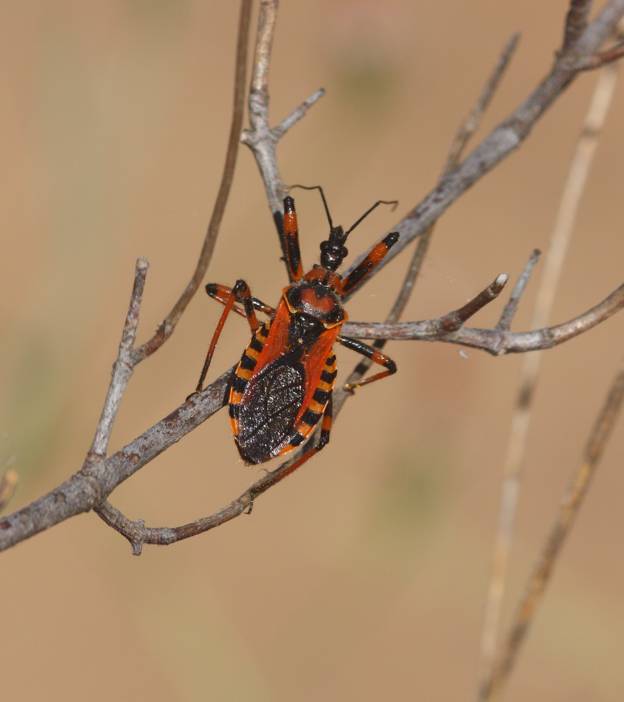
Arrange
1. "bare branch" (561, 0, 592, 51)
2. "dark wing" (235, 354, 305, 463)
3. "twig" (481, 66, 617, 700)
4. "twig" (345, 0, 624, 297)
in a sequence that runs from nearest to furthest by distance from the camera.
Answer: "bare branch" (561, 0, 592, 51), "twig" (345, 0, 624, 297), "dark wing" (235, 354, 305, 463), "twig" (481, 66, 617, 700)

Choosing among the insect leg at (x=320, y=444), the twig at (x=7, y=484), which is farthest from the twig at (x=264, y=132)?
the twig at (x=7, y=484)

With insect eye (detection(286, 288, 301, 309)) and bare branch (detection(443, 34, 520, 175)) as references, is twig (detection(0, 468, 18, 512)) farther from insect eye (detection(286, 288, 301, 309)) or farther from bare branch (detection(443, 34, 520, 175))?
bare branch (detection(443, 34, 520, 175))

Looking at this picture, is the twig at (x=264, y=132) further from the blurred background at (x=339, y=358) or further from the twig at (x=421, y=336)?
the blurred background at (x=339, y=358)

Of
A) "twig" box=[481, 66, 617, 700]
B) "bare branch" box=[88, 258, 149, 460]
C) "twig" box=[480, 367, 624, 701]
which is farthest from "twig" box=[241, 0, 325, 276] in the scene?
"twig" box=[480, 367, 624, 701]

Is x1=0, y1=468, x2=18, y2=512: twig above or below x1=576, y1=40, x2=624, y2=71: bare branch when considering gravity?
below

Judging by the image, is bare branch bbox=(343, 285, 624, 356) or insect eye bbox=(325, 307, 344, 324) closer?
bare branch bbox=(343, 285, 624, 356)

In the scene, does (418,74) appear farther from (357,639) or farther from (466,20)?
(357,639)
